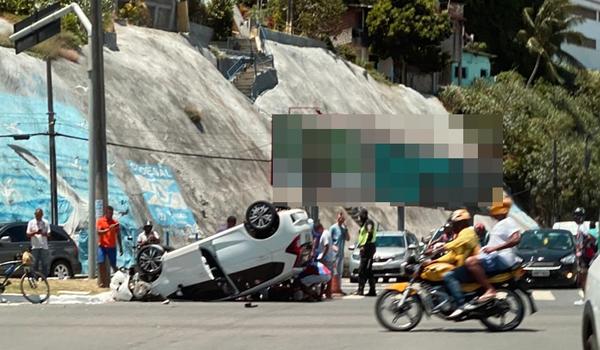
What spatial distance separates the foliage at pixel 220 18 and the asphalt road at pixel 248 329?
41353 millimetres

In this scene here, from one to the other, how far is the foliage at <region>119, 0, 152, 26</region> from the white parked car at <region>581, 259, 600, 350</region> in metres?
46.5

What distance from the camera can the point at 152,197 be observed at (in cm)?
4181

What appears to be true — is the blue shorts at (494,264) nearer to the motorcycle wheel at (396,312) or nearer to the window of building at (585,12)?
the motorcycle wheel at (396,312)

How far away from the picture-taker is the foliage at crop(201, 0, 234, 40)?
200ft

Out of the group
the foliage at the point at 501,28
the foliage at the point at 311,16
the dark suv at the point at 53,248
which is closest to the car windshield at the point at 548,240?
the dark suv at the point at 53,248

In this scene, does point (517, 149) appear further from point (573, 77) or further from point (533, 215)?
point (573, 77)

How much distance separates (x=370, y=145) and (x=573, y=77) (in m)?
53.5

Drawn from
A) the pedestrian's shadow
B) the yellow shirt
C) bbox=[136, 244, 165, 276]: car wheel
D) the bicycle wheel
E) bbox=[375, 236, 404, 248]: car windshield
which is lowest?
bbox=[375, 236, 404, 248]: car windshield

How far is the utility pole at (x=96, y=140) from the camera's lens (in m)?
26.1

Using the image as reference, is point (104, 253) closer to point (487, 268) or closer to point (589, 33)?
point (487, 268)

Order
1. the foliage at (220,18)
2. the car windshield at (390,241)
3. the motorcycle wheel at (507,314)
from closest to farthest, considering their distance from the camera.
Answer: the motorcycle wheel at (507,314), the car windshield at (390,241), the foliage at (220,18)

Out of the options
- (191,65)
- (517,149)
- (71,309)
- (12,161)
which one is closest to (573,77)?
(517,149)

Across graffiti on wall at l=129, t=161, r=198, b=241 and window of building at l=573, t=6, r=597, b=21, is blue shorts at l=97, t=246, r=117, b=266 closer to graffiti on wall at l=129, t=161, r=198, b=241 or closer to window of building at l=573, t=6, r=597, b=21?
graffiti on wall at l=129, t=161, r=198, b=241

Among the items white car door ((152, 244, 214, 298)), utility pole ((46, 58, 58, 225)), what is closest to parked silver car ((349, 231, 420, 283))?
utility pole ((46, 58, 58, 225))
